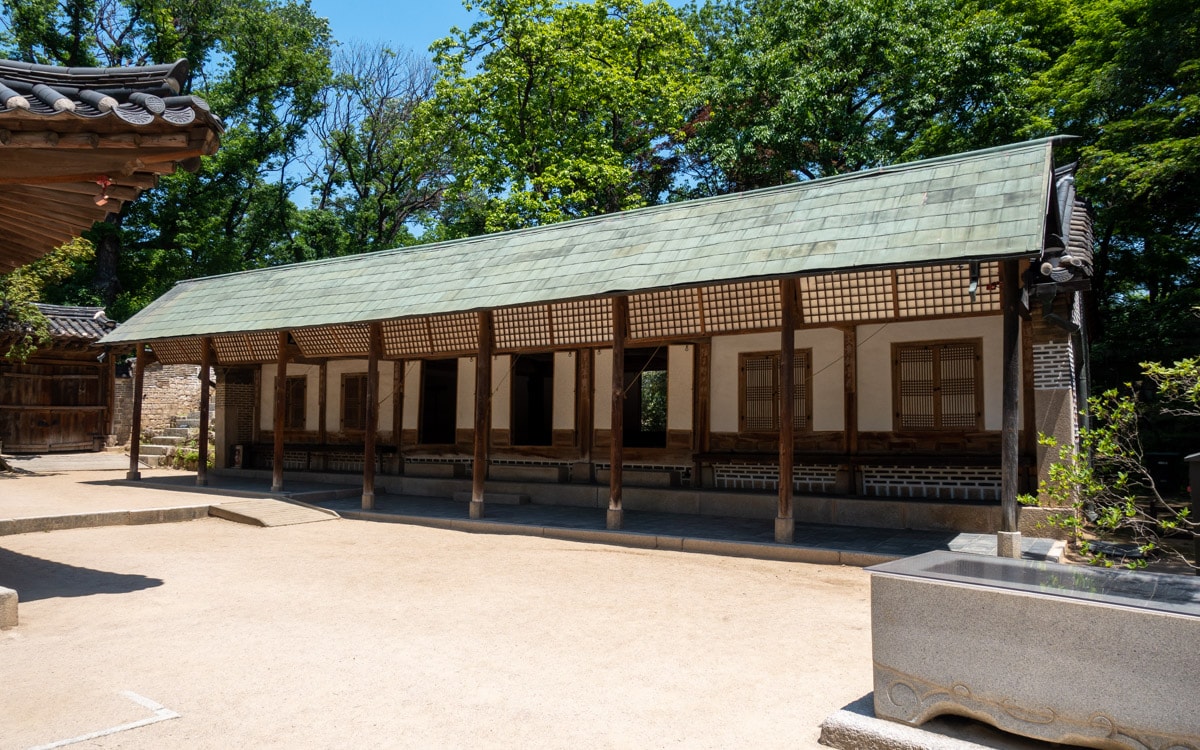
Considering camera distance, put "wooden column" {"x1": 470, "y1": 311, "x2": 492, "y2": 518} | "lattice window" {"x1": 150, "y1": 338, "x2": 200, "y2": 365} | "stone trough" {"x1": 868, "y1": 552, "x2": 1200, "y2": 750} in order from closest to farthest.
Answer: "stone trough" {"x1": 868, "y1": 552, "x2": 1200, "y2": 750} → "wooden column" {"x1": 470, "y1": 311, "x2": 492, "y2": 518} → "lattice window" {"x1": 150, "y1": 338, "x2": 200, "y2": 365}

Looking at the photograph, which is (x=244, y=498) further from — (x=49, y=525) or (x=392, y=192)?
(x=392, y=192)

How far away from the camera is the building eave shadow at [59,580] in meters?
6.88

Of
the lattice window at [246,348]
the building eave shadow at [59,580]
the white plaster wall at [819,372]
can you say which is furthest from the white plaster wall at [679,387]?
the building eave shadow at [59,580]

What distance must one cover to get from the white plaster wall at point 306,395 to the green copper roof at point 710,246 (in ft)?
8.70

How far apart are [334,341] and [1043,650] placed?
12962 millimetres

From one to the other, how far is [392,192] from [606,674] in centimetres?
2911

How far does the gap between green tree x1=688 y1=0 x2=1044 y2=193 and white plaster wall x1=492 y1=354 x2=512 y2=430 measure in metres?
8.83

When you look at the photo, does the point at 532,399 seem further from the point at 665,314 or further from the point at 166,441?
the point at 166,441

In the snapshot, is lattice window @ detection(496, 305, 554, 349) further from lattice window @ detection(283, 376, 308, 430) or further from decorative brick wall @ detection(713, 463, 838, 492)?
→ lattice window @ detection(283, 376, 308, 430)

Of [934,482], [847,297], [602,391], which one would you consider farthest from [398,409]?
[934,482]

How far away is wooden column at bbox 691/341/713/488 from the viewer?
12.2 metres

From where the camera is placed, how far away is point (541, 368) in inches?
655

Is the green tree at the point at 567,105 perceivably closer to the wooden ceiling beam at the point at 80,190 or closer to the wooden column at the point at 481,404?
the wooden column at the point at 481,404

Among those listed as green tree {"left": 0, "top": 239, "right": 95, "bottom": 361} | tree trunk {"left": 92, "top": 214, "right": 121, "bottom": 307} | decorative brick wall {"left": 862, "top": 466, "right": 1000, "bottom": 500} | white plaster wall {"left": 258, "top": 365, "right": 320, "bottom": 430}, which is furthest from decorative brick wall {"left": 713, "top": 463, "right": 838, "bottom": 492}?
tree trunk {"left": 92, "top": 214, "right": 121, "bottom": 307}
